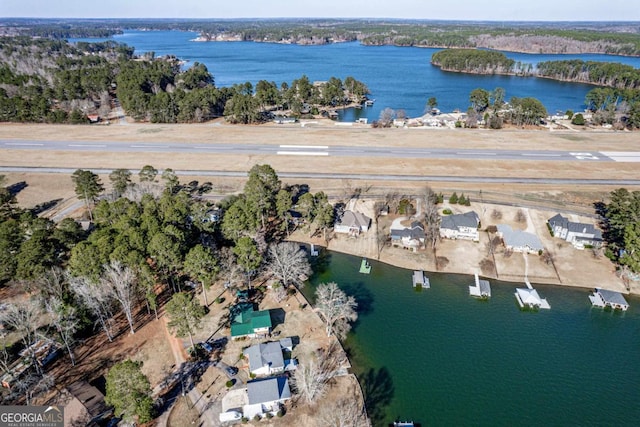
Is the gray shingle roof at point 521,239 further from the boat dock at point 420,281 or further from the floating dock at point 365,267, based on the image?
the floating dock at point 365,267

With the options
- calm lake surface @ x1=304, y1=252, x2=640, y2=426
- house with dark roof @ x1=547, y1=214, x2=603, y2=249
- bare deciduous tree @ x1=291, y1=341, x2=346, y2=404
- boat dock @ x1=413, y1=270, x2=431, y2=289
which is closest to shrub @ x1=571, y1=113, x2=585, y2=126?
house with dark roof @ x1=547, y1=214, x2=603, y2=249

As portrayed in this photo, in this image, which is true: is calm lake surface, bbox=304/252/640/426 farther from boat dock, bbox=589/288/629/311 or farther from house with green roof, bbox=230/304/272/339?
house with green roof, bbox=230/304/272/339

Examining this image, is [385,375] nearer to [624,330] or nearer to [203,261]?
[203,261]

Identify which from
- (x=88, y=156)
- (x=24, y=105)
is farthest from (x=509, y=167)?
(x=24, y=105)

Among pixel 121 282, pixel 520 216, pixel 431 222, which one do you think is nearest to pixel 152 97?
pixel 121 282

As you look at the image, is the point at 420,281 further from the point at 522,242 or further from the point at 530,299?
the point at 522,242

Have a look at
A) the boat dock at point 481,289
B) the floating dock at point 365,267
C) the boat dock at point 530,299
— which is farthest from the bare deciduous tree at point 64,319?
the boat dock at point 530,299
